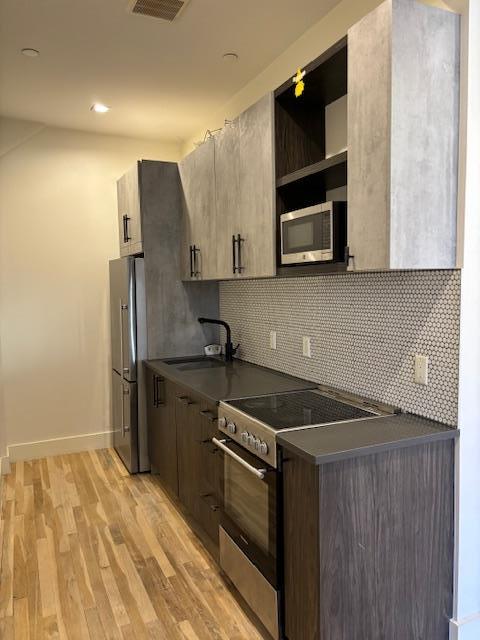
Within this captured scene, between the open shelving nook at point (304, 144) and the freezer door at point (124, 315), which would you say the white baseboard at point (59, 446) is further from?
the open shelving nook at point (304, 144)

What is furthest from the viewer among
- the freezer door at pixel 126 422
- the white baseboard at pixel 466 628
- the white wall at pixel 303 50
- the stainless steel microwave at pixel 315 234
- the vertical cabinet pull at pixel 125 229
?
the vertical cabinet pull at pixel 125 229

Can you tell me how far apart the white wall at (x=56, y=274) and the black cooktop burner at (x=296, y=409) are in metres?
2.46

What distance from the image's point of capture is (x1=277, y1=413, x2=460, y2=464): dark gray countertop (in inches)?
65.7

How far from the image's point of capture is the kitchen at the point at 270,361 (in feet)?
5.69

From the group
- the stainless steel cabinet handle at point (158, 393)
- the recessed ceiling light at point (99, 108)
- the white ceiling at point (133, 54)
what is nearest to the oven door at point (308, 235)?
the white ceiling at point (133, 54)

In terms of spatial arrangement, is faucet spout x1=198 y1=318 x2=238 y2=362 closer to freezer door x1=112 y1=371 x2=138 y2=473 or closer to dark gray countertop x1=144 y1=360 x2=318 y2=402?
dark gray countertop x1=144 y1=360 x2=318 y2=402

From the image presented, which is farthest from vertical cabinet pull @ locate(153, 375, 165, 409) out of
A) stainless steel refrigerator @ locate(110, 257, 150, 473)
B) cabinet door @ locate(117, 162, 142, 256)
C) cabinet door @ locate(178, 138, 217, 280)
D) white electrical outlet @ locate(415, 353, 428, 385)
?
white electrical outlet @ locate(415, 353, 428, 385)

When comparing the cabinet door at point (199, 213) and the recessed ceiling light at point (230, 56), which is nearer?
the recessed ceiling light at point (230, 56)

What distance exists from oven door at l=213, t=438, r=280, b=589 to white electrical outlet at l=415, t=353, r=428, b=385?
0.69 m

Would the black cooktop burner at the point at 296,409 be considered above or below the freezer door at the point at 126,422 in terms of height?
above

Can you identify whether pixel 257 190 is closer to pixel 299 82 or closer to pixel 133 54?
pixel 299 82

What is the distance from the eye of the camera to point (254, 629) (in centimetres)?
215

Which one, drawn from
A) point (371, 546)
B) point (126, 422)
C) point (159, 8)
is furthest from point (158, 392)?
point (159, 8)

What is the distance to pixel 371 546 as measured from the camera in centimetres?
173
